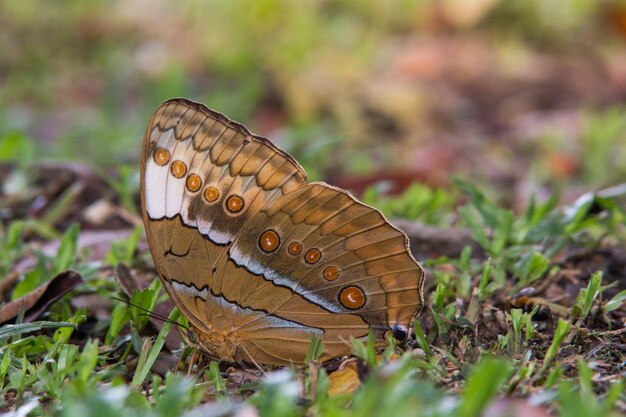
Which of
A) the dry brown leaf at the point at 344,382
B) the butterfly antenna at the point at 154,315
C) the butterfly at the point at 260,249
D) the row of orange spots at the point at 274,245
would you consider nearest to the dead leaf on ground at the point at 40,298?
the butterfly antenna at the point at 154,315

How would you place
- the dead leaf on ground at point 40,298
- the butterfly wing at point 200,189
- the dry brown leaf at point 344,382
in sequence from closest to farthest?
1. the dry brown leaf at point 344,382
2. the butterfly wing at point 200,189
3. the dead leaf on ground at point 40,298

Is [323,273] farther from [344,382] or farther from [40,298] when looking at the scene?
[40,298]

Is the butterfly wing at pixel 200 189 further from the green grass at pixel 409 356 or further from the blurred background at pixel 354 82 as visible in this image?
the blurred background at pixel 354 82

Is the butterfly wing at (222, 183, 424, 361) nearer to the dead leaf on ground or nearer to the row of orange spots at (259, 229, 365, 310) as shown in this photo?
the row of orange spots at (259, 229, 365, 310)

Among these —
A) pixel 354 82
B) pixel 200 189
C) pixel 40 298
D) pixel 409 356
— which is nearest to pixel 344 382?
pixel 409 356

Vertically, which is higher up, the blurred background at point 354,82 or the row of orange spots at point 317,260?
the blurred background at point 354,82

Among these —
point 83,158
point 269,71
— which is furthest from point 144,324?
point 269,71

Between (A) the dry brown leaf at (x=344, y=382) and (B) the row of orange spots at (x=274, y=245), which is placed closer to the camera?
(A) the dry brown leaf at (x=344, y=382)
